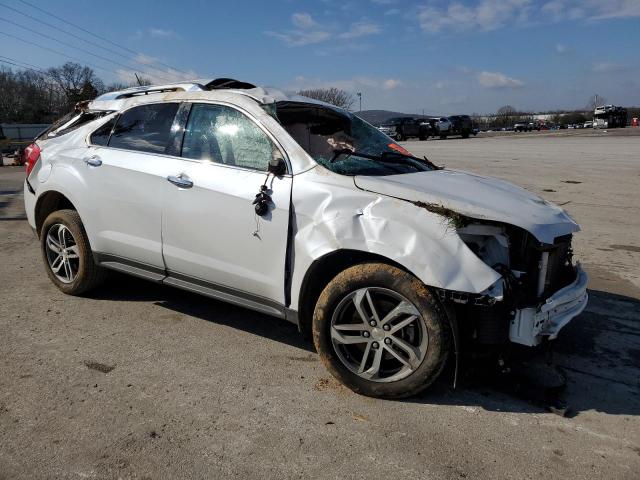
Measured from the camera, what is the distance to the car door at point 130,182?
4004 millimetres

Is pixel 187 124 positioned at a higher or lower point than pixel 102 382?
higher

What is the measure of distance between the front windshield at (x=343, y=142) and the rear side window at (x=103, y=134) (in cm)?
162

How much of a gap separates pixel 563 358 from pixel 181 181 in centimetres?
294

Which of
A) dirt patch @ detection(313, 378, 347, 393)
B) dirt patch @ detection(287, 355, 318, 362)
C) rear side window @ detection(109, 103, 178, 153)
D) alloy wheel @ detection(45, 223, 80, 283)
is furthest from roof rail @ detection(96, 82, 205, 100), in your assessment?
dirt patch @ detection(313, 378, 347, 393)

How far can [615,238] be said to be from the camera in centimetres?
725

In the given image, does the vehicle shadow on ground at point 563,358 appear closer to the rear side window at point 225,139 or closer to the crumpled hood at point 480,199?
the crumpled hood at point 480,199

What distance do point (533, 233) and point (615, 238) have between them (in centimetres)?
513

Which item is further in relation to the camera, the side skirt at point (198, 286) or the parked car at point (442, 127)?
the parked car at point (442, 127)

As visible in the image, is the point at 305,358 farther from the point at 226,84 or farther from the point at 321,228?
the point at 226,84

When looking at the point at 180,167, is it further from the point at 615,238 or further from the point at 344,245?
the point at 615,238

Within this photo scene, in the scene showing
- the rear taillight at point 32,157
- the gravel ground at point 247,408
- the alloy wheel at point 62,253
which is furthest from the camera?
the rear taillight at point 32,157

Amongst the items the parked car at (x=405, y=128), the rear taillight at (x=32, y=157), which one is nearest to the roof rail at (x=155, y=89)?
the rear taillight at (x=32, y=157)

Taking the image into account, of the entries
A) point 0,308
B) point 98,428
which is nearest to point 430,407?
Result: point 98,428

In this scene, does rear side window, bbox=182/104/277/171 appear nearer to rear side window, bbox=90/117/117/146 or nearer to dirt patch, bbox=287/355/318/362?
rear side window, bbox=90/117/117/146
